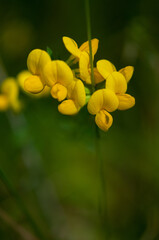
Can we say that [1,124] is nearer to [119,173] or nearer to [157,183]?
[119,173]

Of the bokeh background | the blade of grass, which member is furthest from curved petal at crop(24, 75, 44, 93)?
the bokeh background

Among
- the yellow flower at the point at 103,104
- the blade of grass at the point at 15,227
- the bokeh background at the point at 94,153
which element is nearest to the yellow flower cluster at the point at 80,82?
the yellow flower at the point at 103,104

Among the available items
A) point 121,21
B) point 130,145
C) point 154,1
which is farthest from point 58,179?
point 154,1

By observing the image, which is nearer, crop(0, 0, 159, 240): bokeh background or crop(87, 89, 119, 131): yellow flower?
crop(87, 89, 119, 131): yellow flower

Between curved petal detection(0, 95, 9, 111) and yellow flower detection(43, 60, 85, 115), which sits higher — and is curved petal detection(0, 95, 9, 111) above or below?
below

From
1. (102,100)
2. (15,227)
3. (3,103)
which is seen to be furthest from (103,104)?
(3,103)

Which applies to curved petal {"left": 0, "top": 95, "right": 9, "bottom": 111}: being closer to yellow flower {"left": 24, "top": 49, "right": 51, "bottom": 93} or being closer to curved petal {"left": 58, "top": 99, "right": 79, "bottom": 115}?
yellow flower {"left": 24, "top": 49, "right": 51, "bottom": 93}

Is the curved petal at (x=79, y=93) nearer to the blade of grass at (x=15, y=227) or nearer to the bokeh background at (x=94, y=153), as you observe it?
the blade of grass at (x=15, y=227)
